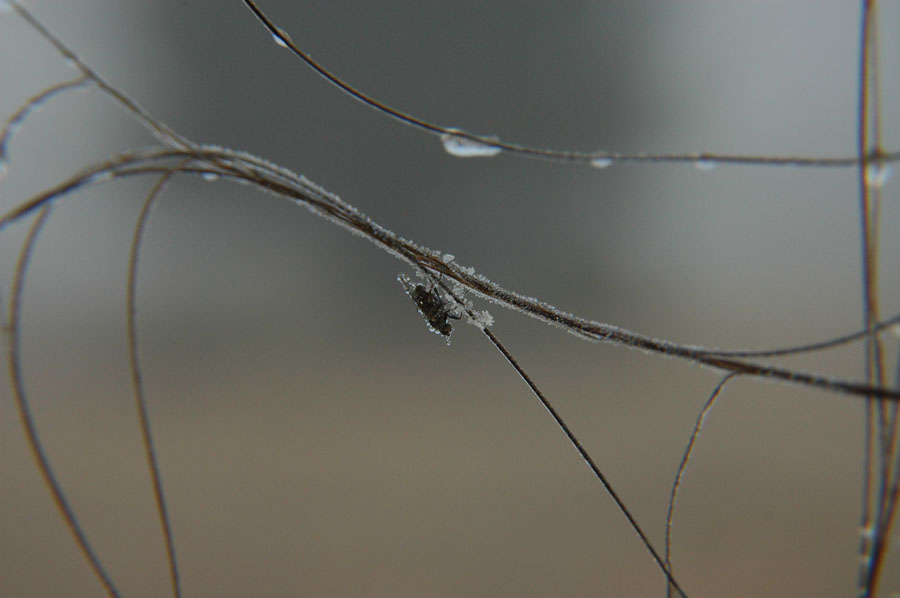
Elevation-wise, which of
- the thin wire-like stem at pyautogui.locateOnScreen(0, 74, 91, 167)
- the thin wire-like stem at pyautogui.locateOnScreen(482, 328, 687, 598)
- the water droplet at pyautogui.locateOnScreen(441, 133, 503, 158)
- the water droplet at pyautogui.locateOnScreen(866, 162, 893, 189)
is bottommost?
the thin wire-like stem at pyautogui.locateOnScreen(482, 328, 687, 598)

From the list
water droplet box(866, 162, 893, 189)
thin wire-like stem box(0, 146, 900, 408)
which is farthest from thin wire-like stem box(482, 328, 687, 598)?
water droplet box(866, 162, 893, 189)

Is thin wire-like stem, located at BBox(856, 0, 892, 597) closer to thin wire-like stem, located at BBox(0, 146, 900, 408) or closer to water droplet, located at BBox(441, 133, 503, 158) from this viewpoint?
thin wire-like stem, located at BBox(0, 146, 900, 408)

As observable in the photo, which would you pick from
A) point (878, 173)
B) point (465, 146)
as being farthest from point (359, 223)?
point (878, 173)

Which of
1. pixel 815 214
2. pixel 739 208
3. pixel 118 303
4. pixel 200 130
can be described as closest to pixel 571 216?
pixel 739 208

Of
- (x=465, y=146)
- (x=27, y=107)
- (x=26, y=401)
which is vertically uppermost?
(x=465, y=146)

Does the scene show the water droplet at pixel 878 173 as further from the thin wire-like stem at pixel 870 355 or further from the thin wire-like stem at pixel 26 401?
the thin wire-like stem at pixel 26 401

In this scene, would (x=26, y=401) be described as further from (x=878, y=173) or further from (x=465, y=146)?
(x=878, y=173)
